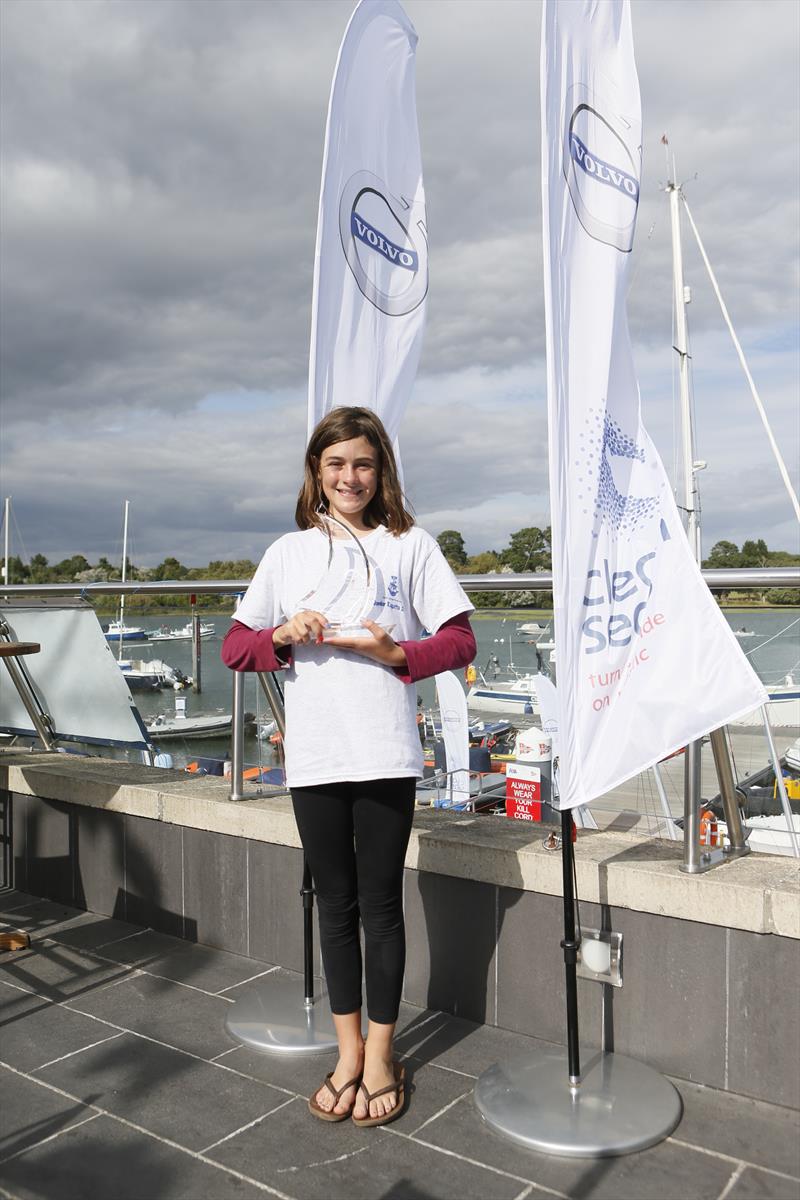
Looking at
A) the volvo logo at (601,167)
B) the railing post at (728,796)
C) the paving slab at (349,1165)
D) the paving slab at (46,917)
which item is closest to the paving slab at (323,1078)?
the paving slab at (349,1165)

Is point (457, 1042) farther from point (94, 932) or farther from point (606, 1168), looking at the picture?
point (94, 932)

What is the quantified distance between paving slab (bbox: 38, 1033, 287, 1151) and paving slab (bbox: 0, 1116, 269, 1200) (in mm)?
75

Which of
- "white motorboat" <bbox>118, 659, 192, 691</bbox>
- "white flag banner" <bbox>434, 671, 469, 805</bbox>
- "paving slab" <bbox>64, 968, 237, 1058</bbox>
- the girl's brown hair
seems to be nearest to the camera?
the girl's brown hair

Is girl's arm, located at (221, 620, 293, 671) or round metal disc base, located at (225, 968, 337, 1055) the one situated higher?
girl's arm, located at (221, 620, 293, 671)

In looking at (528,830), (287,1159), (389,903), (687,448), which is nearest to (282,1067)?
(287,1159)

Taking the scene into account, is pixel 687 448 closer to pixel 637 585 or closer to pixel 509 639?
pixel 509 639

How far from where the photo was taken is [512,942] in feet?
9.25

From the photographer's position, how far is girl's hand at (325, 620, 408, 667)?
7.32ft

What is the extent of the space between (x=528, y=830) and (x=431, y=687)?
1.86ft

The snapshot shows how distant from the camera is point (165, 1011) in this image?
9.93ft

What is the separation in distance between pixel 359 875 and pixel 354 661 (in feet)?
1.82

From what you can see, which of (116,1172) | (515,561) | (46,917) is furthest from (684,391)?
(46,917)

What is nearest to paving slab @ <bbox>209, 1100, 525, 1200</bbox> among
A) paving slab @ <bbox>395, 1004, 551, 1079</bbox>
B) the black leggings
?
the black leggings

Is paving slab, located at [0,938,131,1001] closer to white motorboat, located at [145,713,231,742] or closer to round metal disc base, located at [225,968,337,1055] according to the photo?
round metal disc base, located at [225,968,337,1055]
